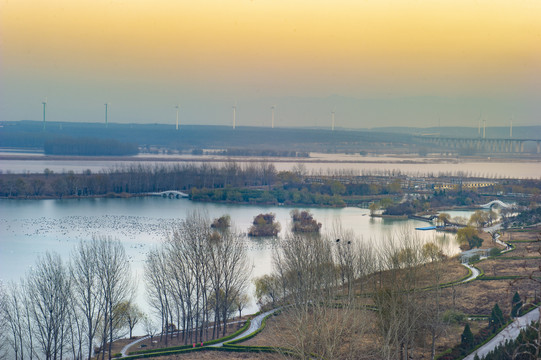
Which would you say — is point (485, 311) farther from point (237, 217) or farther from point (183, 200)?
point (183, 200)

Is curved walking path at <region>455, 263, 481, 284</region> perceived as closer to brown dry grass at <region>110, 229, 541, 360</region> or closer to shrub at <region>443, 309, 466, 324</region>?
brown dry grass at <region>110, 229, 541, 360</region>

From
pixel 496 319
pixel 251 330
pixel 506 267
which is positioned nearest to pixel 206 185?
pixel 506 267

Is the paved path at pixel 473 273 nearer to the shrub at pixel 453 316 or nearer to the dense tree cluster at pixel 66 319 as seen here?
the shrub at pixel 453 316

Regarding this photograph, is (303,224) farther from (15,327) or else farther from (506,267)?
(15,327)

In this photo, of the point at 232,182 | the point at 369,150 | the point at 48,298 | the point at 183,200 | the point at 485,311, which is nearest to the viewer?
the point at 48,298

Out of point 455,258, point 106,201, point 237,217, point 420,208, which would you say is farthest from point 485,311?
point 106,201

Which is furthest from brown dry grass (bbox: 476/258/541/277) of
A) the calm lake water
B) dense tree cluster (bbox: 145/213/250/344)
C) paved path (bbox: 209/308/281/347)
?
dense tree cluster (bbox: 145/213/250/344)
